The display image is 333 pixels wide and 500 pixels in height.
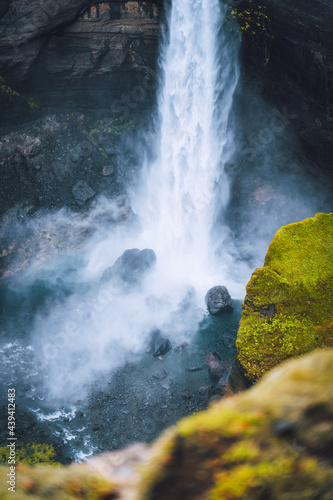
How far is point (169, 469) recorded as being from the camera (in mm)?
2770

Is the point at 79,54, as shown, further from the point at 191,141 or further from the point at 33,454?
the point at 33,454

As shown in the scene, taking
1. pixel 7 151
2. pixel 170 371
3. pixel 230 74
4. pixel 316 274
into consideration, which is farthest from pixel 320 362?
pixel 7 151

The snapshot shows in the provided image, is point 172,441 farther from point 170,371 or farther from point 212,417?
point 170,371

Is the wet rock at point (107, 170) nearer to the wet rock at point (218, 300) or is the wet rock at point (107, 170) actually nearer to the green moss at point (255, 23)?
the green moss at point (255, 23)

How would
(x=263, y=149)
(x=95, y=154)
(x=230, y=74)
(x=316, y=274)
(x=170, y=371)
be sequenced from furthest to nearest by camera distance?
(x=95, y=154) → (x=263, y=149) → (x=230, y=74) → (x=170, y=371) → (x=316, y=274)

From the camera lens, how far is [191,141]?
69.8 feet

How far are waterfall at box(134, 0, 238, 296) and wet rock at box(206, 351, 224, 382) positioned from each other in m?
5.22

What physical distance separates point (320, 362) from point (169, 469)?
1.53m

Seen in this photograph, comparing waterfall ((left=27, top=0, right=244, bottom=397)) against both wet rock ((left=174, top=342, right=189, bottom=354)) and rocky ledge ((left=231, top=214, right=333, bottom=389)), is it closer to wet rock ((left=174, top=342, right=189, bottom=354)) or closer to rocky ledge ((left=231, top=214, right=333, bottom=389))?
wet rock ((left=174, top=342, right=189, bottom=354))

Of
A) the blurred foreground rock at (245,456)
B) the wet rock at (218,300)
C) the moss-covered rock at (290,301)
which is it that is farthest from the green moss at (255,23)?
the blurred foreground rock at (245,456)

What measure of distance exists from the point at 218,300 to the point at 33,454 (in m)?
9.72

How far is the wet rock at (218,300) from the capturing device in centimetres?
1690

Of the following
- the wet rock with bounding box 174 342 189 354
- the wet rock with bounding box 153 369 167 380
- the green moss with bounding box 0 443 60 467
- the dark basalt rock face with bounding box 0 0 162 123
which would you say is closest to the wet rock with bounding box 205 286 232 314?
the wet rock with bounding box 174 342 189 354

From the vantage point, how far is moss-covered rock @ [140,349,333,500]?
2.62 meters
